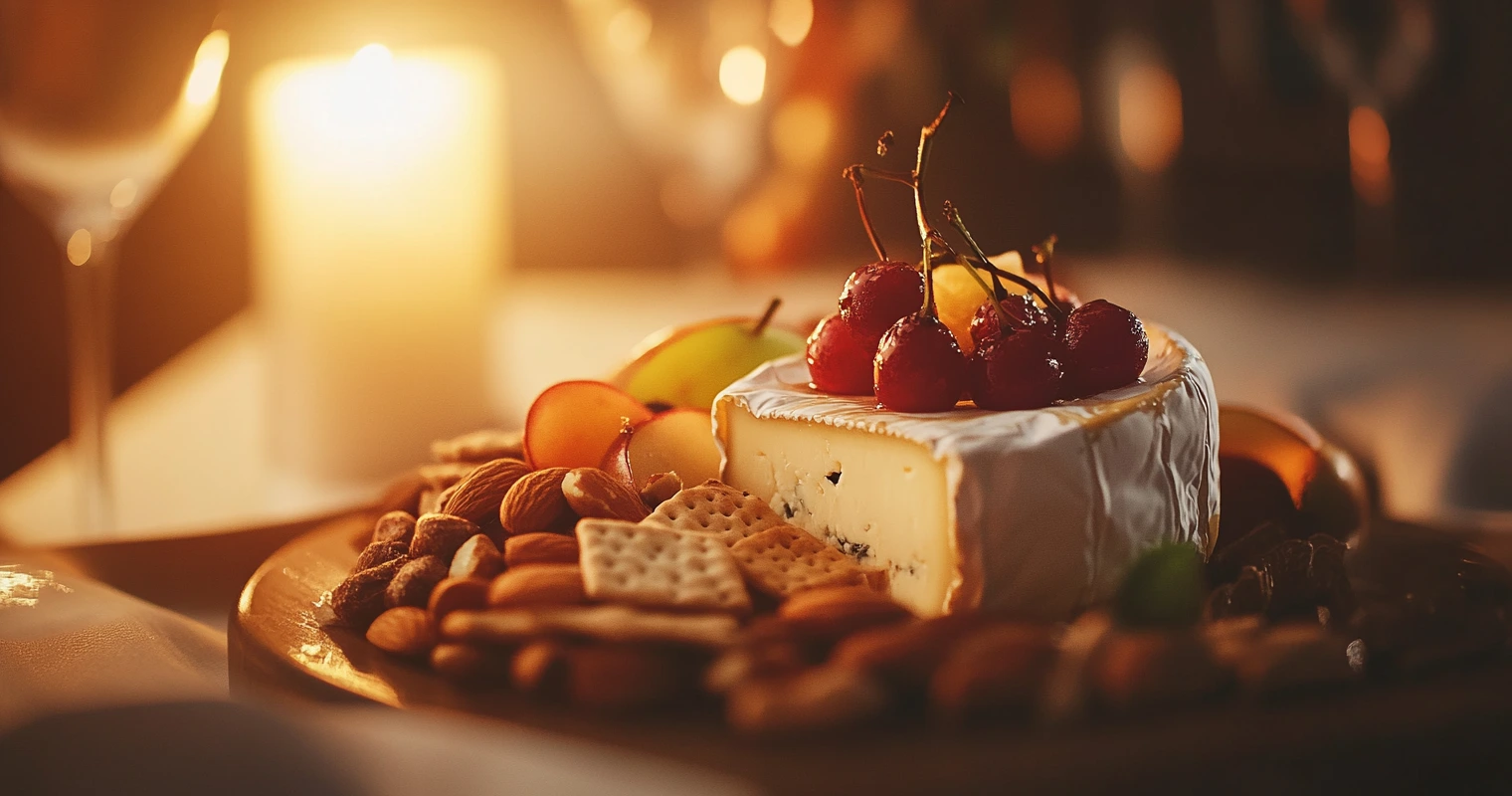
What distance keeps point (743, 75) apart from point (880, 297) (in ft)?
3.18

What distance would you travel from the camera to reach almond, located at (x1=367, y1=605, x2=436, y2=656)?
2.12ft

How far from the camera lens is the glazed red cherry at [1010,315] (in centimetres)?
74

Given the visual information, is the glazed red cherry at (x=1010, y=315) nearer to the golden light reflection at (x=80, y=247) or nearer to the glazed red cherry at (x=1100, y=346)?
the glazed red cherry at (x=1100, y=346)

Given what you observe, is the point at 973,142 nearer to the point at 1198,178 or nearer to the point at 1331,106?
the point at 1198,178

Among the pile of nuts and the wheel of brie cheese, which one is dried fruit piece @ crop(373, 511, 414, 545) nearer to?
the pile of nuts

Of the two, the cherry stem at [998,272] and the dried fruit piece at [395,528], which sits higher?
the cherry stem at [998,272]

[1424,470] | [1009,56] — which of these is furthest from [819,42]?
[1424,470]

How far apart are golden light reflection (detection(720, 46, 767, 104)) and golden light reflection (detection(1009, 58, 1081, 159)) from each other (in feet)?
3.52

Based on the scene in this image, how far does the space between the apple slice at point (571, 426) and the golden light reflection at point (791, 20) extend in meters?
0.98

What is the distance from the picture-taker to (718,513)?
778 millimetres

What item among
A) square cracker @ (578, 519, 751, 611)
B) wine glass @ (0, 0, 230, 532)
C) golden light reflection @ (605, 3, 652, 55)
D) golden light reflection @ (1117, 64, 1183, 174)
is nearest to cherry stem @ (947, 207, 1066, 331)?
square cracker @ (578, 519, 751, 611)

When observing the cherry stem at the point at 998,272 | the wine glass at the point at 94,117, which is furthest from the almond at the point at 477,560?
the wine glass at the point at 94,117

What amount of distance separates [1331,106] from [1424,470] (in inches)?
29.1

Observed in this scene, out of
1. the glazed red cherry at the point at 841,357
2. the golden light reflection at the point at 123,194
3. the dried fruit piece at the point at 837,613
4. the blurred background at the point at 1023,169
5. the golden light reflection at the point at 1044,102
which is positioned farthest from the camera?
the golden light reflection at the point at 1044,102
